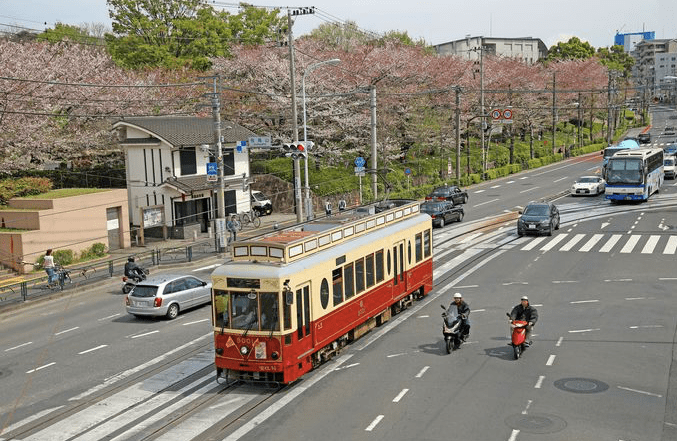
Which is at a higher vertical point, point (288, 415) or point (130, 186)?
point (130, 186)

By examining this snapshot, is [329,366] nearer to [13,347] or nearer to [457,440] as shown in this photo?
[457,440]

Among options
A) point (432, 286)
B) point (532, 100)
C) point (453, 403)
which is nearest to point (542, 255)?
point (432, 286)

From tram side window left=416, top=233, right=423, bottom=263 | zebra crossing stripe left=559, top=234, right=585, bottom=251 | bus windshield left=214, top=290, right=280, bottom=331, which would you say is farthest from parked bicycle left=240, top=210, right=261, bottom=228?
bus windshield left=214, top=290, right=280, bottom=331

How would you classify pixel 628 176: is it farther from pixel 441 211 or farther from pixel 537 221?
pixel 441 211

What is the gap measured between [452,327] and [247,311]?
5809mm

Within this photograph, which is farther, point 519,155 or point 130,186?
point 519,155

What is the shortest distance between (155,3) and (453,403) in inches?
2654

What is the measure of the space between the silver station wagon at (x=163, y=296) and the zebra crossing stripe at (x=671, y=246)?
22.0 metres

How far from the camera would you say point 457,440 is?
44.6ft

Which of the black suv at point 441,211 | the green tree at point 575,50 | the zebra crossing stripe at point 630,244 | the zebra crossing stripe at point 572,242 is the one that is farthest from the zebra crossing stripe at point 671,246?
the green tree at point 575,50

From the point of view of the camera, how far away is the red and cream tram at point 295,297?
54.4ft

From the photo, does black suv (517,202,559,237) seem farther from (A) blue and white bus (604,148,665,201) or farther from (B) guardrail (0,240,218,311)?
(B) guardrail (0,240,218,311)

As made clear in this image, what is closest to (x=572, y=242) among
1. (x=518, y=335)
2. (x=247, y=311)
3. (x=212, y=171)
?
(x=212, y=171)

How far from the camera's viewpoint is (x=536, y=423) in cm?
1441
